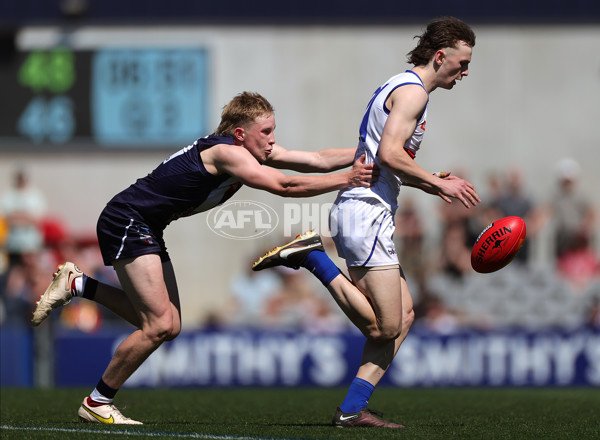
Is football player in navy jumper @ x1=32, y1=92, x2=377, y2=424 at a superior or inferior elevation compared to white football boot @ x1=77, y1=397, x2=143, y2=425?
superior

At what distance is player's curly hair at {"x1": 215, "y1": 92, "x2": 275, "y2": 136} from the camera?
6.15 m

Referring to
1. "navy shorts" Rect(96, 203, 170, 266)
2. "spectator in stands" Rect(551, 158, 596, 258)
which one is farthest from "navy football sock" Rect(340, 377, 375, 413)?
"spectator in stands" Rect(551, 158, 596, 258)

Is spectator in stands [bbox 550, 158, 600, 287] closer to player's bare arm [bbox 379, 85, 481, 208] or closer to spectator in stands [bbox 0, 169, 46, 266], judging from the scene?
spectator in stands [bbox 0, 169, 46, 266]

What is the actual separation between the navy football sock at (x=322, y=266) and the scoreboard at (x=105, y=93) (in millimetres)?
9429

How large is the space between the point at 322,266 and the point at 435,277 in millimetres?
7142

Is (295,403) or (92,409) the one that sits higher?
(92,409)

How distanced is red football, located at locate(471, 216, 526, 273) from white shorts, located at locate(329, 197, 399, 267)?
647 millimetres

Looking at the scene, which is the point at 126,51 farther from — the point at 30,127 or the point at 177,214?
the point at 177,214

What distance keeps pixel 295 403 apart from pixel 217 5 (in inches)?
349

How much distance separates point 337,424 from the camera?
6.18m

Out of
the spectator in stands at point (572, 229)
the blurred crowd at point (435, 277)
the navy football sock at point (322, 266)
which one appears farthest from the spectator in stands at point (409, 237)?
the navy football sock at point (322, 266)

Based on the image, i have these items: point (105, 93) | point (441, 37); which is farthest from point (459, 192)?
point (105, 93)

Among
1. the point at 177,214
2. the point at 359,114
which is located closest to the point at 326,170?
the point at 177,214

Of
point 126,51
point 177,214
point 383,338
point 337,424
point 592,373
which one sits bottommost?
point 592,373
